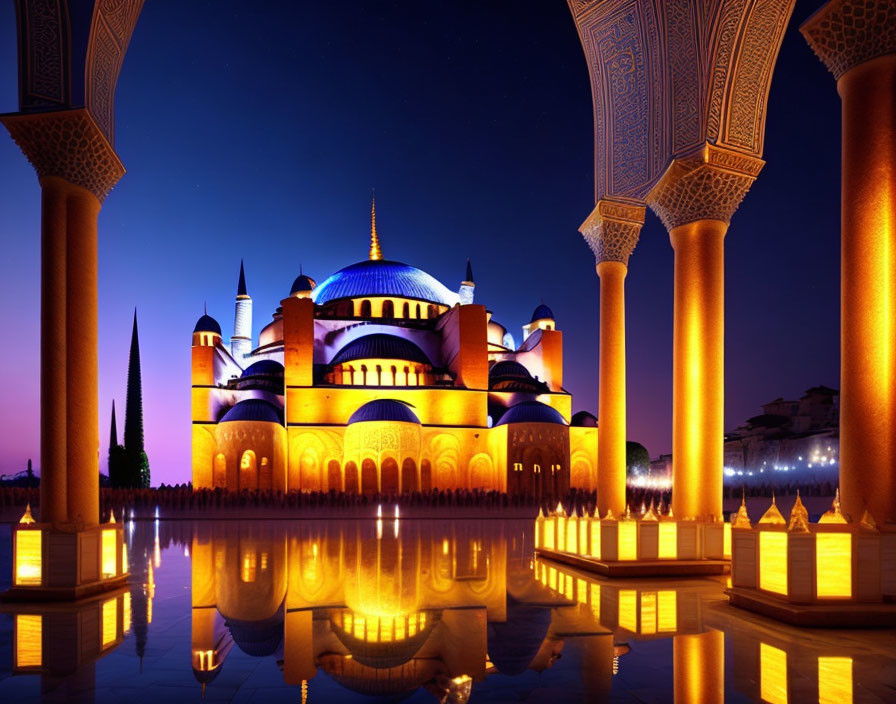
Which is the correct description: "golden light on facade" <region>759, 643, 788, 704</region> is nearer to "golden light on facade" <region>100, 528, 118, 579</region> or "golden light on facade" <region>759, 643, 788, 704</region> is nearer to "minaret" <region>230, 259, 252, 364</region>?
"golden light on facade" <region>100, 528, 118, 579</region>

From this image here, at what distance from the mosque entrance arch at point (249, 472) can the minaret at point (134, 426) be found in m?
9.53

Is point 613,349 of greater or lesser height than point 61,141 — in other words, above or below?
below

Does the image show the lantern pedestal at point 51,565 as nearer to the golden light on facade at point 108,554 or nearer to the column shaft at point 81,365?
the golden light on facade at point 108,554

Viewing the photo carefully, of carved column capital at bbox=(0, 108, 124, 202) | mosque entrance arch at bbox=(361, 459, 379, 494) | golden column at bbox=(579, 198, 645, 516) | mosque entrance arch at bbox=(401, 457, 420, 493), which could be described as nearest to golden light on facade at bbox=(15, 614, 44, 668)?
carved column capital at bbox=(0, 108, 124, 202)

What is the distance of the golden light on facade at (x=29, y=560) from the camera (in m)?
6.36

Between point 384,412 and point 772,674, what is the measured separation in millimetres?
26361

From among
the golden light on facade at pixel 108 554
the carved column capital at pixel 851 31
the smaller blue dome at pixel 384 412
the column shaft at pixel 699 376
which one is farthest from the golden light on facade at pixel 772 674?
the smaller blue dome at pixel 384 412

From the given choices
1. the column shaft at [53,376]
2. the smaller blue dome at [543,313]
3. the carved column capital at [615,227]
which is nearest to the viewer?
the column shaft at [53,376]

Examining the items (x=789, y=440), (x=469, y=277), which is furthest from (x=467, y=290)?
(x=789, y=440)

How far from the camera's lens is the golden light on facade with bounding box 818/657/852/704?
3252 mm

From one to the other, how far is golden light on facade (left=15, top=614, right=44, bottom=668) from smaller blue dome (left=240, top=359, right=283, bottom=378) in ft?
103

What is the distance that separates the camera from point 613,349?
39.6ft

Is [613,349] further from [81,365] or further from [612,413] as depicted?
[81,365]

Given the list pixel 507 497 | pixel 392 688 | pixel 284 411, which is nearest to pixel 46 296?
pixel 392 688
